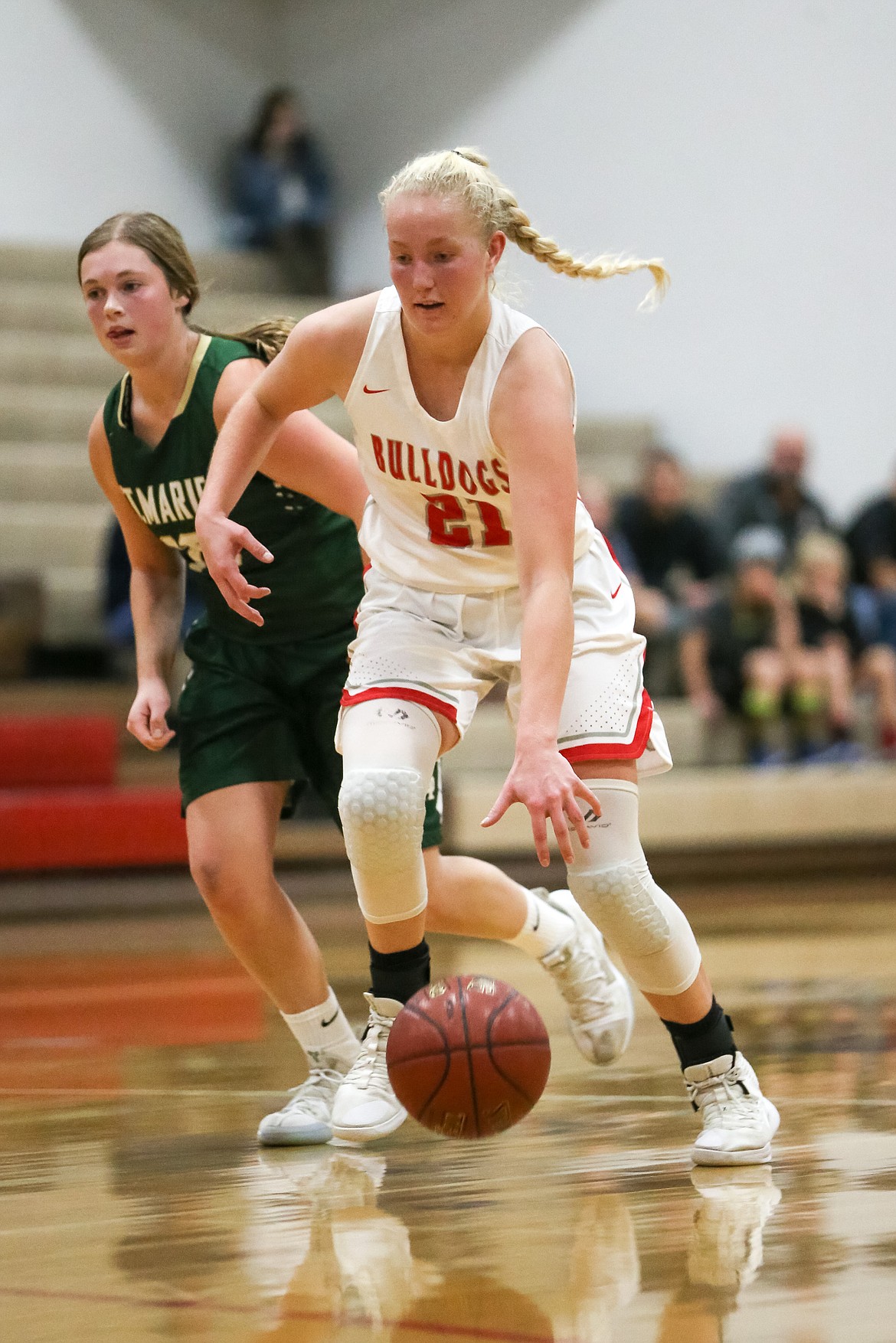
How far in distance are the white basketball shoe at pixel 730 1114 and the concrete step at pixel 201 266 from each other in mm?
8523

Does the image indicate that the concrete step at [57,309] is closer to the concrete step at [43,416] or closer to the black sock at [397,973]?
the concrete step at [43,416]

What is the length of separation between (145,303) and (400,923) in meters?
1.13

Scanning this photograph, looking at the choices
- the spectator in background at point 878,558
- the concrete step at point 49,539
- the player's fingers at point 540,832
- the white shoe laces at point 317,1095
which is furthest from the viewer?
the concrete step at point 49,539

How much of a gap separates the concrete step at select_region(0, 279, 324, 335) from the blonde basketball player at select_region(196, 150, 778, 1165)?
8213 millimetres

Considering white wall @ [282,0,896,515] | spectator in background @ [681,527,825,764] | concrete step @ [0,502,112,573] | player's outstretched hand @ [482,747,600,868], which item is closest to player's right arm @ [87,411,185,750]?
player's outstretched hand @ [482,747,600,868]

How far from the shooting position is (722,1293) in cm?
204

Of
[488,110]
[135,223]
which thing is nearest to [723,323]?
[488,110]

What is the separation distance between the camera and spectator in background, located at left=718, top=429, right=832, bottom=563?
9555 millimetres

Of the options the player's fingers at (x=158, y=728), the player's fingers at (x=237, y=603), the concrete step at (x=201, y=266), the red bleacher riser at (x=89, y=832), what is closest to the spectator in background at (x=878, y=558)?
the red bleacher riser at (x=89, y=832)

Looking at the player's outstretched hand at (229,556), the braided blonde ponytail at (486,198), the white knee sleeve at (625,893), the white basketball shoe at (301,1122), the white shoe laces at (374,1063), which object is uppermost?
the braided blonde ponytail at (486,198)

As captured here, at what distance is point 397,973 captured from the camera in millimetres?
3102

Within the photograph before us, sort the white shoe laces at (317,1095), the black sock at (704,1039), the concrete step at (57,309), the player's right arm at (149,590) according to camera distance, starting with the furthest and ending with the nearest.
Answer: the concrete step at (57,309)
the player's right arm at (149,590)
the white shoe laces at (317,1095)
the black sock at (704,1039)

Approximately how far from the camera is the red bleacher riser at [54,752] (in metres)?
8.37

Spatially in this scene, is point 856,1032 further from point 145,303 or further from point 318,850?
point 318,850
